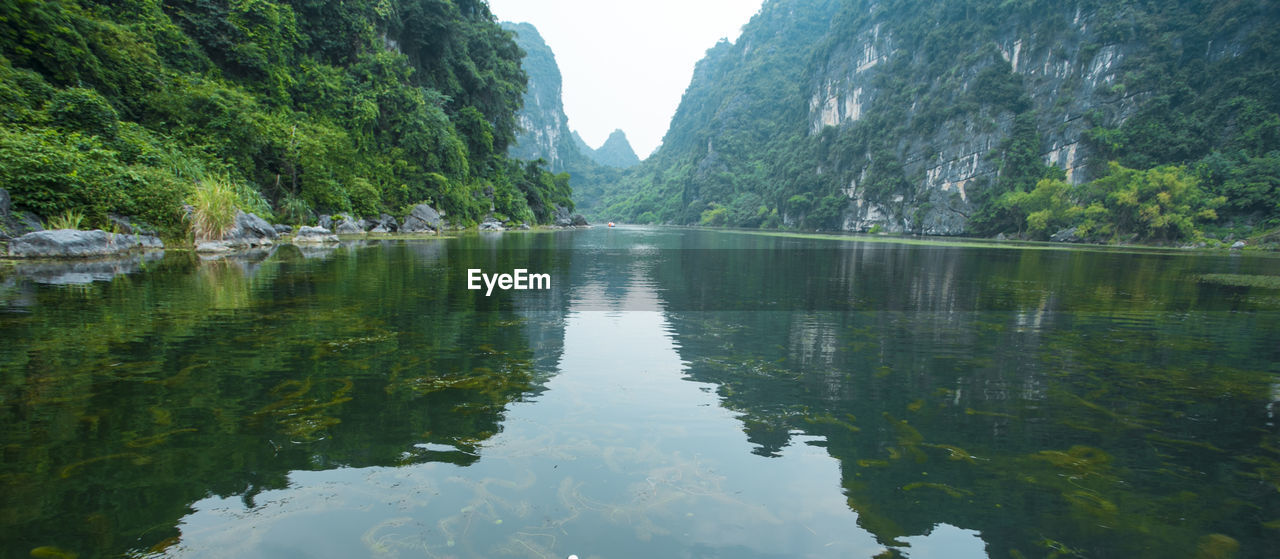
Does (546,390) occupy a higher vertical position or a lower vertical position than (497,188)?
lower

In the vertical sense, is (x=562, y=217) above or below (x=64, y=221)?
above

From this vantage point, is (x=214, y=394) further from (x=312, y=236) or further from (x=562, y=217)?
(x=562, y=217)

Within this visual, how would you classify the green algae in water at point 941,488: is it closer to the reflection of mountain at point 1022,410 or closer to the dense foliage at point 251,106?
the reflection of mountain at point 1022,410

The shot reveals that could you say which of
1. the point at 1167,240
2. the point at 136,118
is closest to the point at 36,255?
the point at 136,118

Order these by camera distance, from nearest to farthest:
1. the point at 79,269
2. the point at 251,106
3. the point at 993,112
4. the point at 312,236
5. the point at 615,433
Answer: the point at 615,433 → the point at 79,269 → the point at 312,236 → the point at 251,106 → the point at 993,112

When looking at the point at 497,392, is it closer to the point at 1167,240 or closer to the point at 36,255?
the point at 36,255

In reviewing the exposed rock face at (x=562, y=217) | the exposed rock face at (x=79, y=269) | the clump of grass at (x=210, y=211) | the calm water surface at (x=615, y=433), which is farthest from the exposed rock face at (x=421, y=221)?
the exposed rock face at (x=562, y=217)

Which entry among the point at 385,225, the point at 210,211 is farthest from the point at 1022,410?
the point at 385,225

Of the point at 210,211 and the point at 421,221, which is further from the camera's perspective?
the point at 421,221
